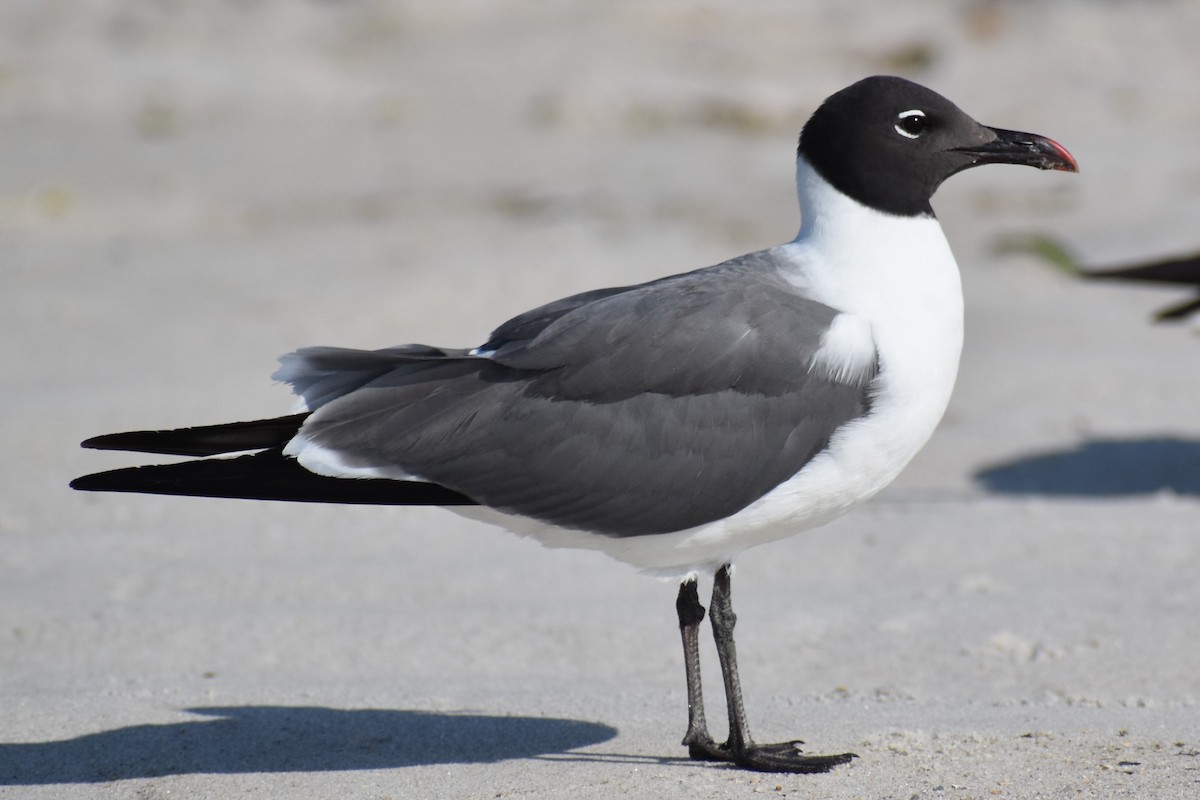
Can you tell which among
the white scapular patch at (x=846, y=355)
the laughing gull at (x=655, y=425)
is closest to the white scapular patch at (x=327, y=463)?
the laughing gull at (x=655, y=425)

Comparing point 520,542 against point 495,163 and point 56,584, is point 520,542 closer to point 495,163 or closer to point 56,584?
point 56,584

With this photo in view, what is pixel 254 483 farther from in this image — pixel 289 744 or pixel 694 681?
pixel 694 681

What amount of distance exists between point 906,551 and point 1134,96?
31.1ft

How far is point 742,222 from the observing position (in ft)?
35.9

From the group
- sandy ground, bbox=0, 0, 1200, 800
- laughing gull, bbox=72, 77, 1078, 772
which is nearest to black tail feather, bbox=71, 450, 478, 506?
laughing gull, bbox=72, 77, 1078, 772

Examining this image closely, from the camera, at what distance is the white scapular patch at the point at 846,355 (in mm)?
3777

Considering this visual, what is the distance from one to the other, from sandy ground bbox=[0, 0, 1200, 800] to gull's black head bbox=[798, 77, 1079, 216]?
1437mm

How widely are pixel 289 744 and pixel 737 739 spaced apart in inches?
47.3

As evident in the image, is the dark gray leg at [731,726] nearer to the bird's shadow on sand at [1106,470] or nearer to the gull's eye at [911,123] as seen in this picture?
the gull's eye at [911,123]

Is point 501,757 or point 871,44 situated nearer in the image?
point 501,757

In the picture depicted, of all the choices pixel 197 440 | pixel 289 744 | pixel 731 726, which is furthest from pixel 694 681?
pixel 197 440

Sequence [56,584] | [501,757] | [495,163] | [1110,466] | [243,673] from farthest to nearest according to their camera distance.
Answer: [495,163] → [1110,466] → [56,584] → [243,673] → [501,757]

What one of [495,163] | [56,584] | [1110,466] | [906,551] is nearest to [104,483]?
[56,584]

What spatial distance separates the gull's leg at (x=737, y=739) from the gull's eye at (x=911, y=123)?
1250 millimetres
